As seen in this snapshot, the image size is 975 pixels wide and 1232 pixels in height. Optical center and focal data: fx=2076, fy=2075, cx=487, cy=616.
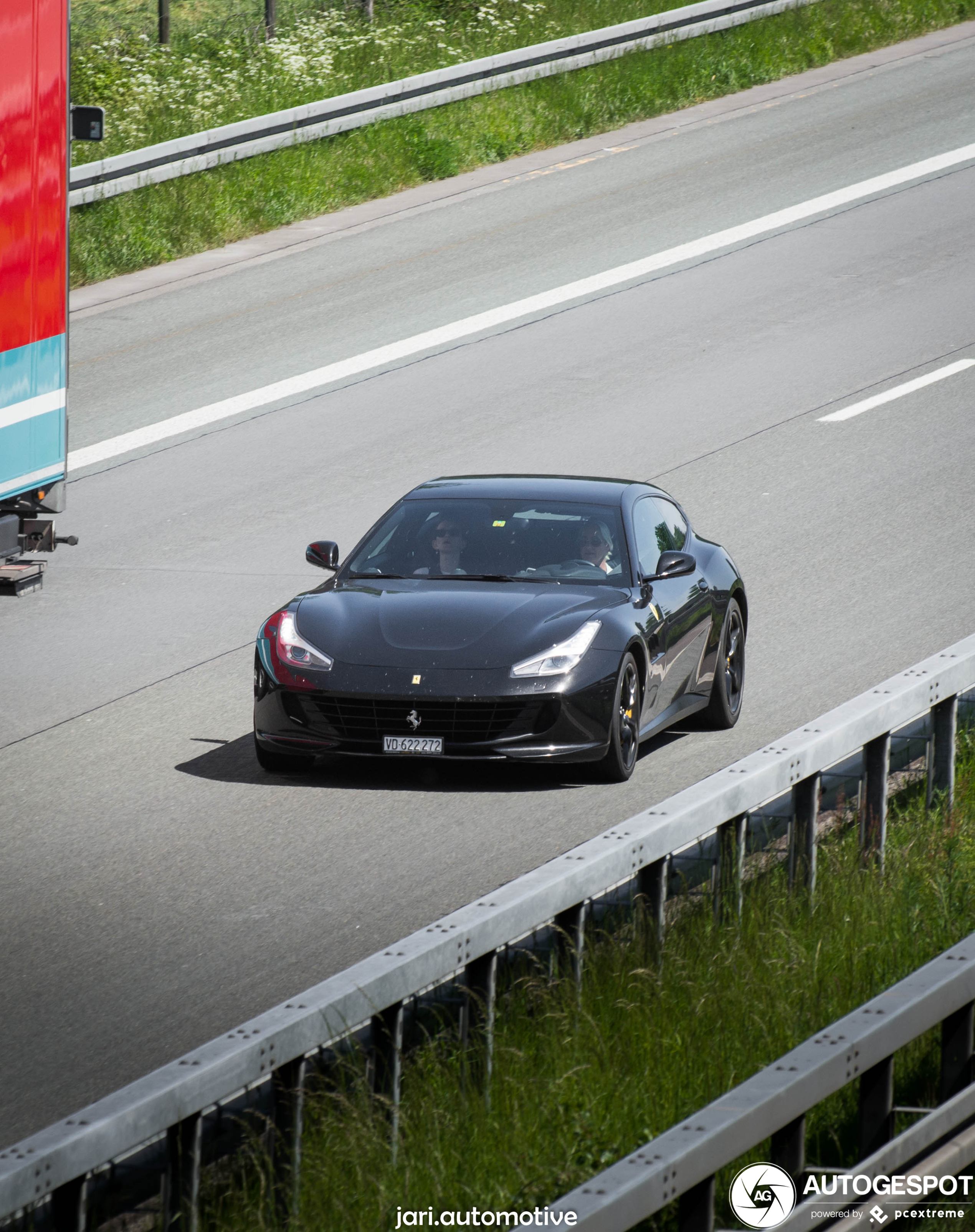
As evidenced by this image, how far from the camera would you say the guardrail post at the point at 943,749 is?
360 inches

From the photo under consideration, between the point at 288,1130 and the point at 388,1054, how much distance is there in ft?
1.75

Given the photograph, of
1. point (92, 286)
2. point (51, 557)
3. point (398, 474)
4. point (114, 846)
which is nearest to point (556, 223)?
point (92, 286)

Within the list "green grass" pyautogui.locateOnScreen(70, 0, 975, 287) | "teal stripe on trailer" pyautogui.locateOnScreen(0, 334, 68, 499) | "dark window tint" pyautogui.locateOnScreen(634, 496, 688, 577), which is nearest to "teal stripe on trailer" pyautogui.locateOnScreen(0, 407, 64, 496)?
"teal stripe on trailer" pyautogui.locateOnScreen(0, 334, 68, 499)

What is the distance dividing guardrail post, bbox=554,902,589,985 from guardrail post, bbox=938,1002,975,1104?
1138 mm

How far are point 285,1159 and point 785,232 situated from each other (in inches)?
841

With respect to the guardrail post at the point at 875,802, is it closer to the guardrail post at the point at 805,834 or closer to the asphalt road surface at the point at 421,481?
the guardrail post at the point at 805,834

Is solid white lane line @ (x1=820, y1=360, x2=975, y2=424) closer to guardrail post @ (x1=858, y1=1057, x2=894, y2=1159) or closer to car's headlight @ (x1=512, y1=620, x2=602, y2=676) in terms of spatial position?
car's headlight @ (x1=512, y1=620, x2=602, y2=676)

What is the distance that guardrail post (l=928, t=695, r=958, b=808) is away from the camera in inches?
360

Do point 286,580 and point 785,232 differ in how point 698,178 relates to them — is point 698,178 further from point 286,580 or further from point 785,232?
point 286,580

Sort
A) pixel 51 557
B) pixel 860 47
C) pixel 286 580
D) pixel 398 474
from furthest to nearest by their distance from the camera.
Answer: pixel 860 47, pixel 398 474, pixel 51 557, pixel 286 580

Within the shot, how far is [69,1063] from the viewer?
693 cm

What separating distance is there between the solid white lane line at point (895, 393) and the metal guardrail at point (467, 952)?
35.2ft

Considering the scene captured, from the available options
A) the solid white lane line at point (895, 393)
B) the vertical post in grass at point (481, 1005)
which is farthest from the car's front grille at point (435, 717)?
the solid white lane line at point (895, 393)

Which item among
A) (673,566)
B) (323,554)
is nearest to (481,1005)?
(673,566)
